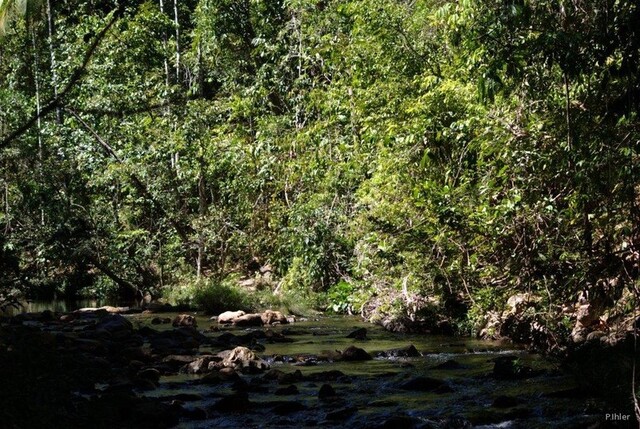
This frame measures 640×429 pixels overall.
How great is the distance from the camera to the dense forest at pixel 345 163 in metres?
6.59

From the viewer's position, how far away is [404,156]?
481 inches

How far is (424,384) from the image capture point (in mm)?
7875

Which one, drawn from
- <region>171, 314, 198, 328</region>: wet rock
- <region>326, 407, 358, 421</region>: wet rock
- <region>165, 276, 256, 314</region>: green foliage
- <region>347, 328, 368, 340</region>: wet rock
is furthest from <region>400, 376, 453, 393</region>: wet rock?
<region>165, 276, 256, 314</region>: green foliage

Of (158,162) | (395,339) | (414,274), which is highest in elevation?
(158,162)

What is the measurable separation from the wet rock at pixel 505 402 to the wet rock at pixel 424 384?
0.85 meters

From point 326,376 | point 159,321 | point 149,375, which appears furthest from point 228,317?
point 326,376

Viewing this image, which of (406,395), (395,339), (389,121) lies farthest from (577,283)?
(389,121)

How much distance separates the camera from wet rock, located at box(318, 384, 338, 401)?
24.2 feet

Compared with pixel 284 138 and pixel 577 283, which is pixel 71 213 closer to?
pixel 284 138

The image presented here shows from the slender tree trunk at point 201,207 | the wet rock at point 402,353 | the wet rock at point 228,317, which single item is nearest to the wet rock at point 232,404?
the wet rock at point 402,353

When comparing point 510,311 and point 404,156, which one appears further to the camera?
point 404,156

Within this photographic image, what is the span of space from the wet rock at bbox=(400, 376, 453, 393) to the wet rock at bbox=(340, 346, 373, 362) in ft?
5.99

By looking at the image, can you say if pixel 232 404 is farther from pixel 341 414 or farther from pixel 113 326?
pixel 113 326

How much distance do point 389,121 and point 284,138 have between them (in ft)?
19.0
